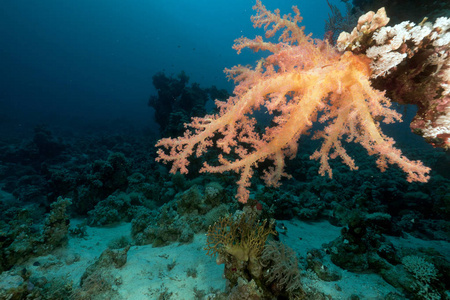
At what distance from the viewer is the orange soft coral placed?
7.37ft

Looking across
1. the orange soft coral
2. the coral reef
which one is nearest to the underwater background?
the coral reef

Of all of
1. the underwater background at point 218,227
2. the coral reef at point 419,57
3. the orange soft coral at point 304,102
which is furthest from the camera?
the underwater background at point 218,227

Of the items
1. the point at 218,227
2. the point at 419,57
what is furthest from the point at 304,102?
the point at 218,227

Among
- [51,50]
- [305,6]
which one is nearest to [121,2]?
[51,50]

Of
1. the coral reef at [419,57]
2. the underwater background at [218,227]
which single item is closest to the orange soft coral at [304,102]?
the coral reef at [419,57]

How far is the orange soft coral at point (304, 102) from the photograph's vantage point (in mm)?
2246

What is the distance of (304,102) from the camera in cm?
246

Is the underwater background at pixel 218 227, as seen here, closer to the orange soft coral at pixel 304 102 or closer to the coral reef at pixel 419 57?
the coral reef at pixel 419 57

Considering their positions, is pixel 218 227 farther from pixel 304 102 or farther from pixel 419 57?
pixel 419 57

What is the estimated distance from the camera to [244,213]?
3355 mm

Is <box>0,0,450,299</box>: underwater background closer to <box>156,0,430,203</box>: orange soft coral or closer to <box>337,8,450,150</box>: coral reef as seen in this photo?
<box>337,8,450,150</box>: coral reef

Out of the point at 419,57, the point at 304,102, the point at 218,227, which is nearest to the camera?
the point at 419,57

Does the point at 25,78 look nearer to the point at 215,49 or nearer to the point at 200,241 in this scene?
the point at 215,49

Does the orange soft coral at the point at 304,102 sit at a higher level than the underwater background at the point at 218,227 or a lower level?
higher
